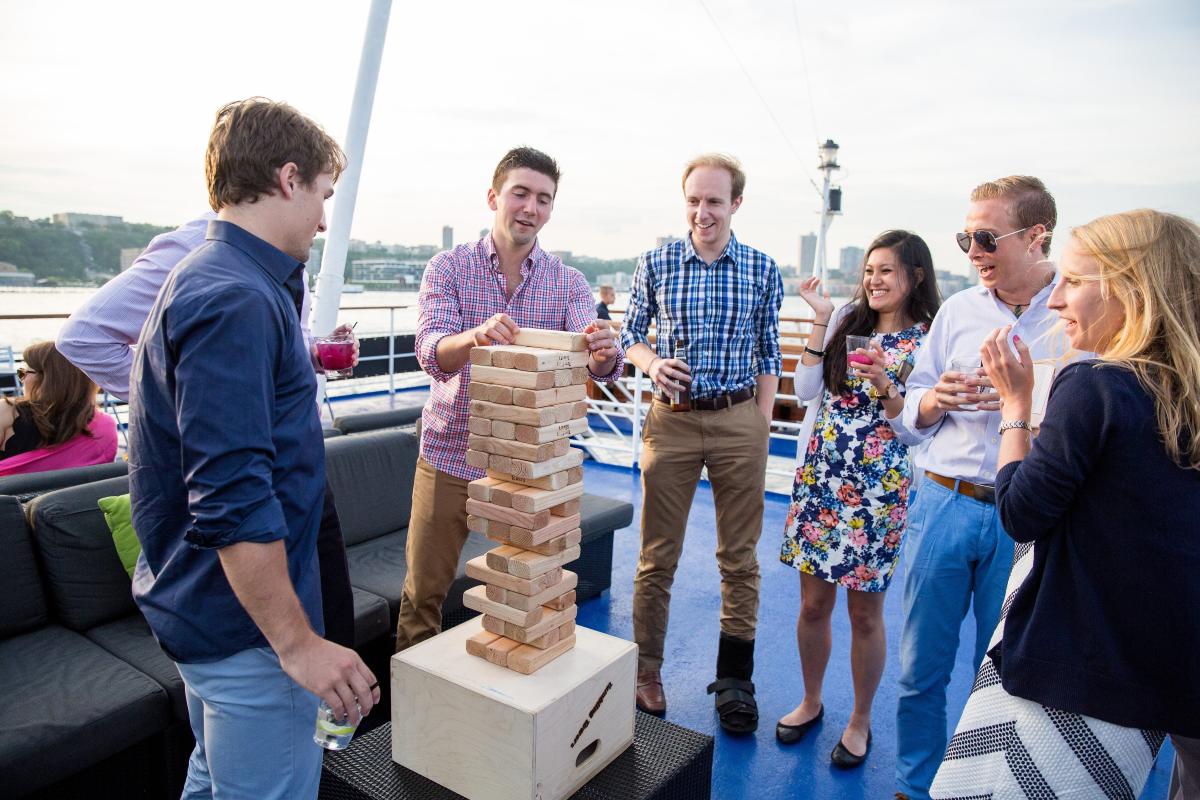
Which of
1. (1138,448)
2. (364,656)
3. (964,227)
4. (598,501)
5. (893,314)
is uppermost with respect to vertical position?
(964,227)

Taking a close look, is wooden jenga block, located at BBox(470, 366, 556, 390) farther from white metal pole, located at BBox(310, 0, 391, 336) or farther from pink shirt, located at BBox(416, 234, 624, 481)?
white metal pole, located at BBox(310, 0, 391, 336)

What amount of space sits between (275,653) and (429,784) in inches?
28.3

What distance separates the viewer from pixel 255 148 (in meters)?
1.13

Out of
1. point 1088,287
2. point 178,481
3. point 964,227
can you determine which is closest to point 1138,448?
point 1088,287

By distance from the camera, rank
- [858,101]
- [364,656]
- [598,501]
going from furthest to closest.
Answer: [858,101] < [598,501] < [364,656]

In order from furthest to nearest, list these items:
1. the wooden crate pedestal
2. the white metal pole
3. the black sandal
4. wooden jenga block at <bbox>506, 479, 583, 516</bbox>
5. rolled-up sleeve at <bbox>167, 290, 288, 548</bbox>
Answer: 1. the white metal pole
2. the black sandal
3. wooden jenga block at <bbox>506, 479, 583, 516</bbox>
4. the wooden crate pedestal
5. rolled-up sleeve at <bbox>167, 290, 288, 548</bbox>

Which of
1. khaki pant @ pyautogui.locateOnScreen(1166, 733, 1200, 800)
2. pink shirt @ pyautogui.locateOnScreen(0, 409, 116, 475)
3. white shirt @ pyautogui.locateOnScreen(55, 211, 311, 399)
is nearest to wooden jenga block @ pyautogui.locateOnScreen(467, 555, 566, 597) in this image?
white shirt @ pyautogui.locateOnScreen(55, 211, 311, 399)

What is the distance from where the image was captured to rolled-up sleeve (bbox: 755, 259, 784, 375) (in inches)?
109

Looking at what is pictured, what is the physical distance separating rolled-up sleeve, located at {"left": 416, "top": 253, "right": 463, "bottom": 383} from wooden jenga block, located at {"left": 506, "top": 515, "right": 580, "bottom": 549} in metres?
0.70

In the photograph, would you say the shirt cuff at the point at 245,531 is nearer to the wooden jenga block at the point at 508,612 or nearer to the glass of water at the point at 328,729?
the glass of water at the point at 328,729

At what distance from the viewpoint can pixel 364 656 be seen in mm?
2584

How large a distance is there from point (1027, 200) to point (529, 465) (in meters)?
1.48

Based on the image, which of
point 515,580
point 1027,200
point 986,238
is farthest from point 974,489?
point 515,580

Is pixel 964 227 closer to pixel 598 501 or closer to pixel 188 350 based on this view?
pixel 188 350
